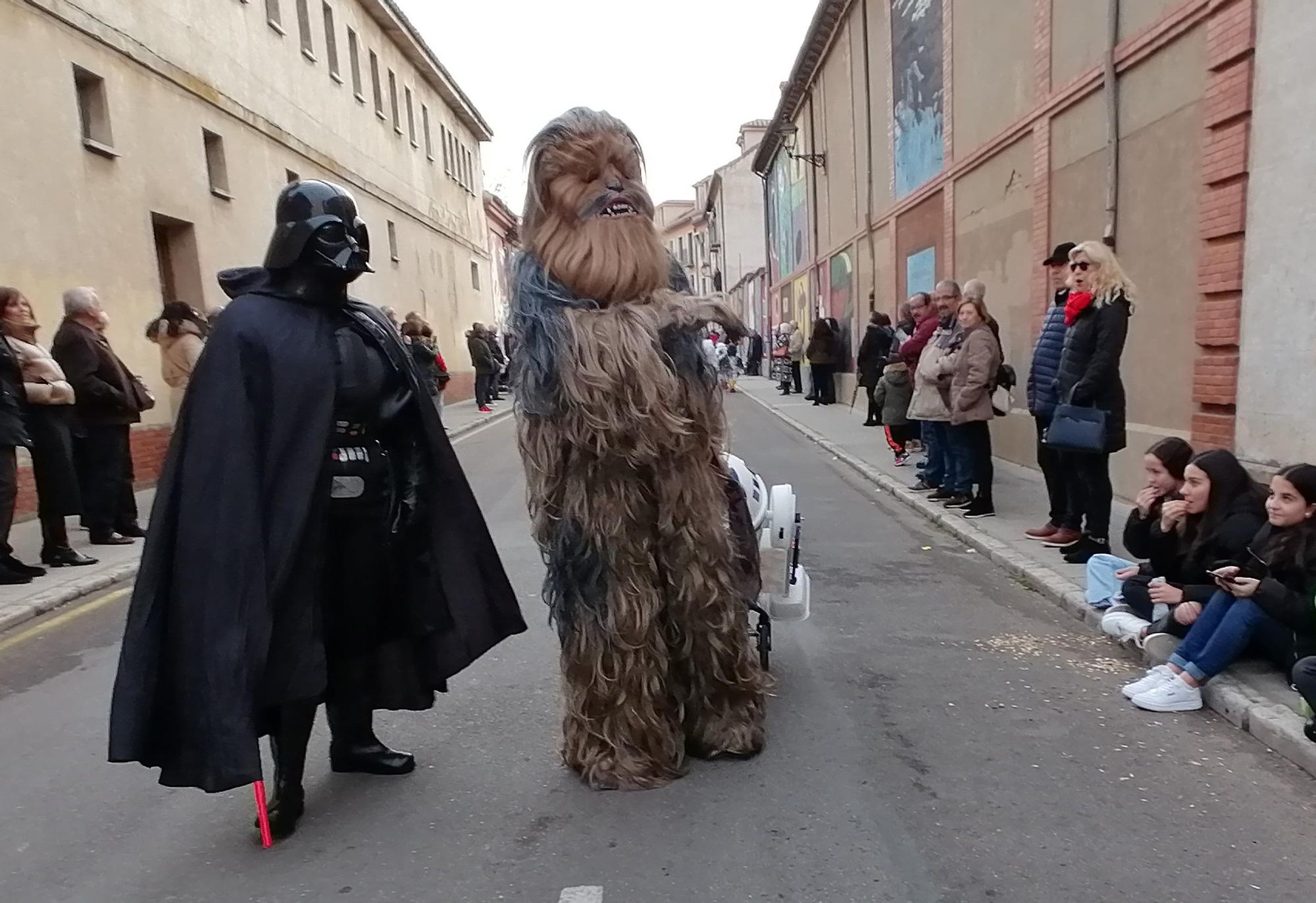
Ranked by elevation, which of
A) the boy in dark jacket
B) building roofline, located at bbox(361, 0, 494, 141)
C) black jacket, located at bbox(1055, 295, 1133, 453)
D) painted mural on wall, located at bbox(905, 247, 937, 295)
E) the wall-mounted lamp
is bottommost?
the boy in dark jacket

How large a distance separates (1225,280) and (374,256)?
19.1 meters

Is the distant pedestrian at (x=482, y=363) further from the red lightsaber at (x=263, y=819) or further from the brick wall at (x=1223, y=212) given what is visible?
the red lightsaber at (x=263, y=819)

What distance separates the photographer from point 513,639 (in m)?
5.08

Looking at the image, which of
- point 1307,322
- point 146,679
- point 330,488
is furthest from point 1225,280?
point 146,679

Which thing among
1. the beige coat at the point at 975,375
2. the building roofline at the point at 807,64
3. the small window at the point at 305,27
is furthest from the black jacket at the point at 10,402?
the building roofline at the point at 807,64

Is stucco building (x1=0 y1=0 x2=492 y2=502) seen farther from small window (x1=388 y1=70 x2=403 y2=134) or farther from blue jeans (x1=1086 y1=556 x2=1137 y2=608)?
blue jeans (x1=1086 y1=556 x2=1137 y2=608)

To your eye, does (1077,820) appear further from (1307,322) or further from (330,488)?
(1307,322)

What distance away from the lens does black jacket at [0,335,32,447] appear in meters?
6.19

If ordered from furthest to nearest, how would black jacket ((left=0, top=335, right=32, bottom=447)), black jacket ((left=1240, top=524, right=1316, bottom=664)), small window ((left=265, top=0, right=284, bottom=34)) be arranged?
small window ((left=265, top=0, right=284, bottom=34)), black jacket ((left=0, top=335, right=32, bottom=447)), black jacket ((left=1240, top=524, right=1316, bottom=664))

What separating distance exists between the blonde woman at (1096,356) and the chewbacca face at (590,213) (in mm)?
3752

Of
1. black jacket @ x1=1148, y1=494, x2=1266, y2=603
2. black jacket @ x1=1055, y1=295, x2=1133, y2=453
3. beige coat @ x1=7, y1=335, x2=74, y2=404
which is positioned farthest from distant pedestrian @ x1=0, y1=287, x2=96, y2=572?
black jacket @ x1=1148, y1=494, x2=1266, y2=603

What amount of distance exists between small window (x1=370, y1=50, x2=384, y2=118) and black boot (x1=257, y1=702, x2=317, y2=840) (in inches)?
874

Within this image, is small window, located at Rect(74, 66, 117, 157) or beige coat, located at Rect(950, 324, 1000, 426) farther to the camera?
small window, located at Rect(74, 66, 117, 157)

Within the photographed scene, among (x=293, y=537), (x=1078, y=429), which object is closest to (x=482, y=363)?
(x=1078, y=429)
